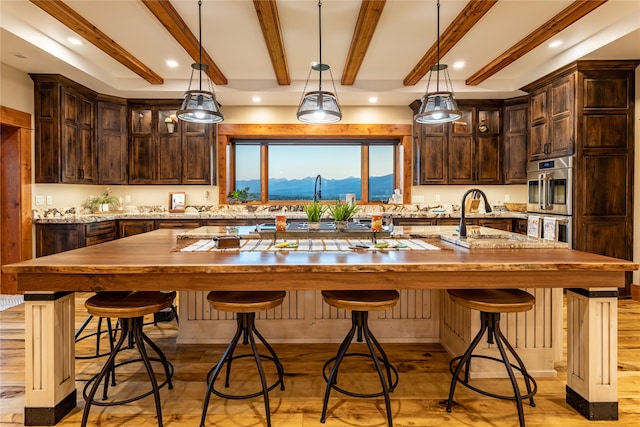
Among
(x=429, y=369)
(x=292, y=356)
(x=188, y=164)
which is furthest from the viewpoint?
(x=188, y=164)

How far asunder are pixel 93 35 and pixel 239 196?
9.55 ft

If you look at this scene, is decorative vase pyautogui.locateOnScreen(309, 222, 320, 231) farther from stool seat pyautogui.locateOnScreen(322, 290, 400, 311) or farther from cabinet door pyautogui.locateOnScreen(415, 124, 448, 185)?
cabinet door pyautogui.locateOnScreen(415, 124, 448, 185)

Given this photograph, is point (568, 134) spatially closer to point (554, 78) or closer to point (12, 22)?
point (554, 78)

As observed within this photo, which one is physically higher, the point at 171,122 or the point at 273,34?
Answer: the point at 273,34

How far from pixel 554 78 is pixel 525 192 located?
6.49 feet

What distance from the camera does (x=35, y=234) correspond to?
4.46 meters

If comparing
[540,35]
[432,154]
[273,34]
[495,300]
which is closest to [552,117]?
[540,35]

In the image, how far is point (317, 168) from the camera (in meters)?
6.23

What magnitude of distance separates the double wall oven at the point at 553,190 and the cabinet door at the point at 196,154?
4.49m

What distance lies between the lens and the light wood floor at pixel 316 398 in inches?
78.0

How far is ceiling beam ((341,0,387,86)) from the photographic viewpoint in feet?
10.2

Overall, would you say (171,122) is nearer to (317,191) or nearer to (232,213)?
(232,213)

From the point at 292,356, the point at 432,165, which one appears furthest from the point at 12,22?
the point at 432,165

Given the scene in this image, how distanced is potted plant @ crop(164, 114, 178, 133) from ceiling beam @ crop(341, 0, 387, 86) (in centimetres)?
254
